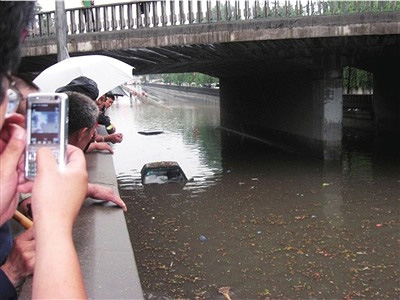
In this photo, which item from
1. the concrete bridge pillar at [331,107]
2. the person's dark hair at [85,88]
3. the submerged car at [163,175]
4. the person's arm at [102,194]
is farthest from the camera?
the concrete bridge pillar at [331,107]

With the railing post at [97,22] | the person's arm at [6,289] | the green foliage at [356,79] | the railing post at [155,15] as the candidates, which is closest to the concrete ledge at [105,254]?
the person's arm at [6,289]

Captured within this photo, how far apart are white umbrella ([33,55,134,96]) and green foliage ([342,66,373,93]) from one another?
2137 centimetres

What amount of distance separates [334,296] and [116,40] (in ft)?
27.7

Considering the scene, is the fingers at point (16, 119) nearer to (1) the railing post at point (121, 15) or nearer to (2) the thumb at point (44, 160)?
(2) the thumb at point (44, 160)

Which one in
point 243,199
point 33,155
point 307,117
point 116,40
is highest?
point 116,40

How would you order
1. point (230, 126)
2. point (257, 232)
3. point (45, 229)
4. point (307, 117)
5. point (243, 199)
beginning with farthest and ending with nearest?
point (230, 126) < point (307, 117) < point (243, 199) < point (257, 232) < point (45, 229)

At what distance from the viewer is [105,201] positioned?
315cm

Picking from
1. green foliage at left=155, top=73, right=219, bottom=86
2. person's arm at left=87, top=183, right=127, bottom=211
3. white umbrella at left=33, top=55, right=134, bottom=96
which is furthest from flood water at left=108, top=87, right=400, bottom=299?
green foliage at left=155, top=73, right=219, bottom=86

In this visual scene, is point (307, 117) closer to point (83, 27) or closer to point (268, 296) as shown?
point (83, 27)

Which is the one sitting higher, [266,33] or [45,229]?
[266,33]

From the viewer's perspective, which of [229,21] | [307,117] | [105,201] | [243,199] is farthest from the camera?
[307,117]

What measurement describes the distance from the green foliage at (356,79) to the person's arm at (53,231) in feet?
84.9

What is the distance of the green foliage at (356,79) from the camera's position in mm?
25441

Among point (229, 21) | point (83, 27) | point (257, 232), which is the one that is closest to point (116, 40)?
point (83, 27)
